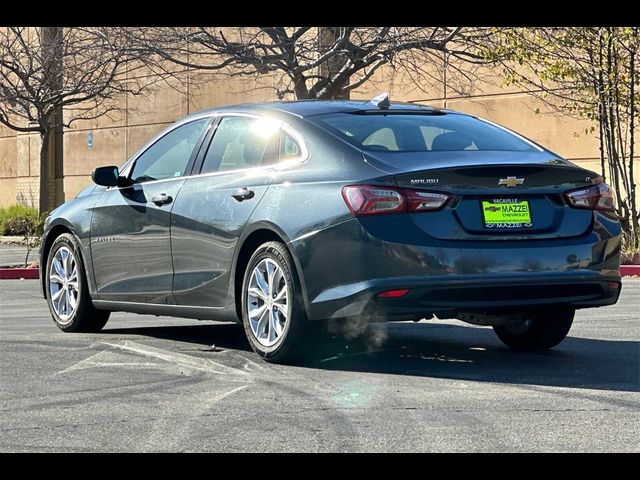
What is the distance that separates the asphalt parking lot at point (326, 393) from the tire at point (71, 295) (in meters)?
0.15

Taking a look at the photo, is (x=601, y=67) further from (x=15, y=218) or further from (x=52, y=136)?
(x=52, y=136)

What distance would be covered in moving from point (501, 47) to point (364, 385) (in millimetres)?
14550

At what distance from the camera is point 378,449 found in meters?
5.39

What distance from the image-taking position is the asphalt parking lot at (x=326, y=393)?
564 centimetres

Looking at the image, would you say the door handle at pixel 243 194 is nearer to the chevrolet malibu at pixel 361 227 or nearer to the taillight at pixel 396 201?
the chevrolet malibu at pixel 361 227

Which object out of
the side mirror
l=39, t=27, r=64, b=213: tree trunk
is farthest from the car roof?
l=39, t=27, r=64, b=213: tree trunk

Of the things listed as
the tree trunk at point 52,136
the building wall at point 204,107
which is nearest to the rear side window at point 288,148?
the building wall at point 204,107

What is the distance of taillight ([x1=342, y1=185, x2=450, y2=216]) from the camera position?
7359 millimetres

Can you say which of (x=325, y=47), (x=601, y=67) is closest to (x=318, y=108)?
(x=601, y=67)

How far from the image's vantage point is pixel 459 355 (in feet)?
28.0

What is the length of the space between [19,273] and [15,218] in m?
15.9

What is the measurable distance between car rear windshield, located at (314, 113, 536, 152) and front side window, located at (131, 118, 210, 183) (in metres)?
1.28
